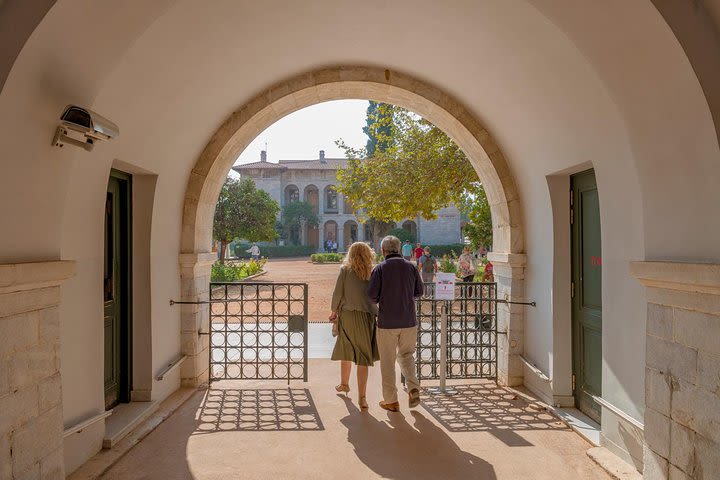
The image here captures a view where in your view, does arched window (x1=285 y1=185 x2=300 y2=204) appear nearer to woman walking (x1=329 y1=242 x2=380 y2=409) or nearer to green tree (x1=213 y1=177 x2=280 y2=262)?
green tree (x1=213 y1=177 x2=280 y2=262)

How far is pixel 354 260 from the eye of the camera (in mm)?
4652

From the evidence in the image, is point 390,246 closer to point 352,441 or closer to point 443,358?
point 443,358

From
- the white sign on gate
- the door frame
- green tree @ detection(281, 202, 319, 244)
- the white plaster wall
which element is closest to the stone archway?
the white plaster wall

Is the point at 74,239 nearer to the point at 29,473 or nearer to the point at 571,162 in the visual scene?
the point at 29,473

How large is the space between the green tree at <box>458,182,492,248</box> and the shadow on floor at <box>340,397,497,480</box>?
7.13m

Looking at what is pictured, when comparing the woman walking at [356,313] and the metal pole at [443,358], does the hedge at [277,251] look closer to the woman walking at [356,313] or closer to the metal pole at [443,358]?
the metal pole at [443,358]

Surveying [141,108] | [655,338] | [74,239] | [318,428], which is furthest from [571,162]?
[74,239]

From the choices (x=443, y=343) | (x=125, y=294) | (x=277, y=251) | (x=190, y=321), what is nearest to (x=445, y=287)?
(x=443, y=343)

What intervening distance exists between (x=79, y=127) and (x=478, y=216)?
11.4 meters

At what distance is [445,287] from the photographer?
530 centimetres

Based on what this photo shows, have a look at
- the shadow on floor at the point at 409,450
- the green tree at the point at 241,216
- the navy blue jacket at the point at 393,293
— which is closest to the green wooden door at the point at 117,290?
the shadow on floor at the point at 409,450

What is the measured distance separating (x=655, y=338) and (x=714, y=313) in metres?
0.49

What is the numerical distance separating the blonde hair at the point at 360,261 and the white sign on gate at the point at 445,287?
3.08ft

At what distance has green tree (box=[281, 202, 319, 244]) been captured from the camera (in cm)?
4206
